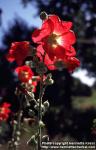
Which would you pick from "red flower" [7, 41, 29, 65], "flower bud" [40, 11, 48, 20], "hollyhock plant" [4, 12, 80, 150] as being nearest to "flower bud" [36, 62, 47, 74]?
"hollyhock plant" [4, 12, 80, 150]

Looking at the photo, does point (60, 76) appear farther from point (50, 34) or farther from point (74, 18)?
point (50, 34)

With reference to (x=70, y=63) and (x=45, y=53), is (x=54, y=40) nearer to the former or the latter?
(x=45, y=53)

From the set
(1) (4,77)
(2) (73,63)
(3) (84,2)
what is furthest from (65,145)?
(3) (84,2)

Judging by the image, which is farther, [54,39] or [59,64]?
[54,39]

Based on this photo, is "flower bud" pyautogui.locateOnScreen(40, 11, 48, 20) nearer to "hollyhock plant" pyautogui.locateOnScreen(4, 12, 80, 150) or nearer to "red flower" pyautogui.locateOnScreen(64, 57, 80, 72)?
"hollyhock plant" pyautogui.locateOnScreen(4, 12, 80, 150)

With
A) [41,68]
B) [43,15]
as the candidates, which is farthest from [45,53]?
[43,15]

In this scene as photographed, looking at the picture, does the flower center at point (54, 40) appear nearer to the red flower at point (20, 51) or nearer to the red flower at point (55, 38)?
the red flower at point (55, 38)

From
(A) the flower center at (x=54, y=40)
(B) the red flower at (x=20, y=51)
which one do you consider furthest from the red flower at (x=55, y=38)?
(B) the red flower at (x=20, y=51)
